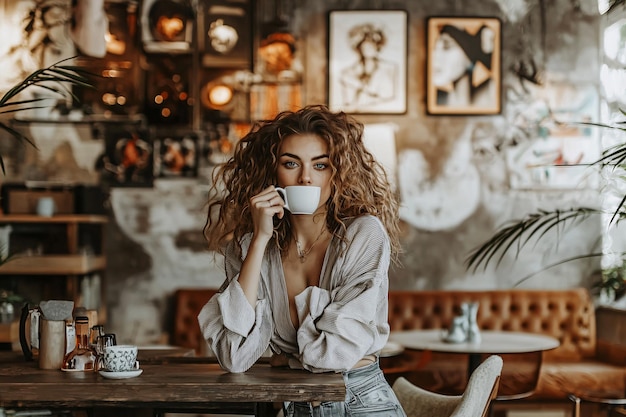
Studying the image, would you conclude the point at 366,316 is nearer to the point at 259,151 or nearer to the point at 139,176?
the point at 259,151

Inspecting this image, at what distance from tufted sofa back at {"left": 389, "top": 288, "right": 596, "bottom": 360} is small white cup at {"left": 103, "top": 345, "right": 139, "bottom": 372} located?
176 inches

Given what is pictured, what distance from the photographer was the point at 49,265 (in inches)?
236

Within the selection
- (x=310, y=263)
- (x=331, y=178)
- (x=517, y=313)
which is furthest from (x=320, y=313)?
(x=517, y=313)

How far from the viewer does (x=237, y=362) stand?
2.26 metres

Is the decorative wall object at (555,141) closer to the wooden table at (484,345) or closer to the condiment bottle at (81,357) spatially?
the wooden table at (484,345)

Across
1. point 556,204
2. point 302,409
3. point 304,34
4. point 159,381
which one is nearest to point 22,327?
point 159,381

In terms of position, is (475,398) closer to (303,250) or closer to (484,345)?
(303,250)

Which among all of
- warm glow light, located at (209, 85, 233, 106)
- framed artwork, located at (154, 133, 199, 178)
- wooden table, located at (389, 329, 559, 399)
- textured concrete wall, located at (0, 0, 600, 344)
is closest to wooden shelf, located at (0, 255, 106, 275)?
textured concrete wall, located at (0, 0, 600, 344)

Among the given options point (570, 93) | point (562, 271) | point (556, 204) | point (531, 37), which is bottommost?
point (562, 271)

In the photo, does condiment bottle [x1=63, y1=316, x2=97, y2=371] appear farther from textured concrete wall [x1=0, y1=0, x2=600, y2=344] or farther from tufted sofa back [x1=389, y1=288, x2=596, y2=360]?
tufted sofa back [x1=389, y1=288, x2=596, y2=360]

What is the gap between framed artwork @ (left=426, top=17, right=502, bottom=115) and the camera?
6.77 metres

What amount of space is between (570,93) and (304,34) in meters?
2.12

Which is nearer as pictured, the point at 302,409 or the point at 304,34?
the point at 302,409

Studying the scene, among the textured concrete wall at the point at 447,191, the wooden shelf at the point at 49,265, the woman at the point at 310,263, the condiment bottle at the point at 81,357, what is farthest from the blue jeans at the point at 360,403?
the textured concrete wall at the point at 447,191
